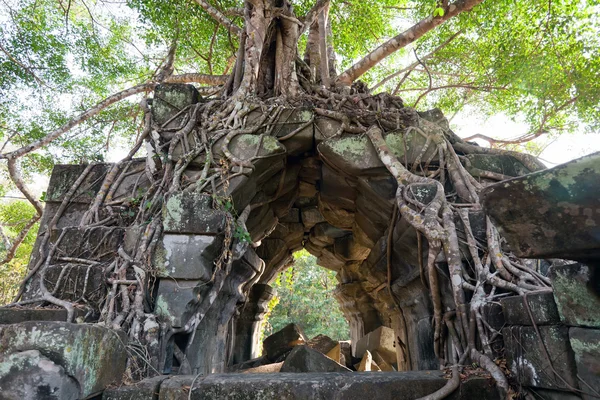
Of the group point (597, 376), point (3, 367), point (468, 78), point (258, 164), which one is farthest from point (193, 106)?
point (468, 78)

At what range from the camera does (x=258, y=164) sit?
3.20 meters

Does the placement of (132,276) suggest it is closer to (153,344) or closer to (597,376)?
(153,344)

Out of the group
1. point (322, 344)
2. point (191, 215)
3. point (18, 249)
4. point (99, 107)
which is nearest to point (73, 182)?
point (191, 215)

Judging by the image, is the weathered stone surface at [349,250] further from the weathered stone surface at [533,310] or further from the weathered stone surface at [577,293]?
the weathered stone surface at [577,293]

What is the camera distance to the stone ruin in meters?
1.20

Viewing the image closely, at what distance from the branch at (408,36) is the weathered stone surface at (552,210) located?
4757 mm

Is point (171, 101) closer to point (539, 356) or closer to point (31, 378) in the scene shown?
point (31, 378)

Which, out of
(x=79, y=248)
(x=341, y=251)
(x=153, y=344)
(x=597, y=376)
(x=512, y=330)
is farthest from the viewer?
(x=341, y=251)

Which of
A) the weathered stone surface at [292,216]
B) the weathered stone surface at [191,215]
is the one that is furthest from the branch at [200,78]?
the weathered stone surface at [191,215]

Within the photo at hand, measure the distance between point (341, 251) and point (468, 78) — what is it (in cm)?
441

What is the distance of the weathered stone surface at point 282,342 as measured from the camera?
5.66 m

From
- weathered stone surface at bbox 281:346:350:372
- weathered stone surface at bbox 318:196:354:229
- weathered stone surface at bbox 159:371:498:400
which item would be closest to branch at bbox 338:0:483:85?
weathered stone surface at bbox 318:196:354:229

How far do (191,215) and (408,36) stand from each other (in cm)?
425

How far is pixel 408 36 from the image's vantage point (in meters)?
5.23
